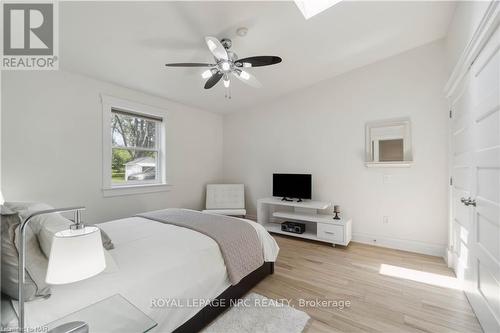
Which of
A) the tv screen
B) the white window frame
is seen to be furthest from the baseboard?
the white window frame

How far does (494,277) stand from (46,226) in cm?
279

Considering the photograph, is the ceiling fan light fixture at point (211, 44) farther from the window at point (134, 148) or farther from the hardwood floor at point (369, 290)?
the hardwood floor at point (369, 290)

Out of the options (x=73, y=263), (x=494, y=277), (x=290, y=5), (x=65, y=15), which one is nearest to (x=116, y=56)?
(x=65, y=15)

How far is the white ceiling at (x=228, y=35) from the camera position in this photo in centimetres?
216

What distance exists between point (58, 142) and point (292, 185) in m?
3.41

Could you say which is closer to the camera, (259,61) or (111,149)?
(259,61)

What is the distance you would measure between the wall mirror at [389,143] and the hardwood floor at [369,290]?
1.31m

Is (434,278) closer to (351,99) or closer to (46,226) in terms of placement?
(351,99)

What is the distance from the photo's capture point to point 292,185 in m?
4.02

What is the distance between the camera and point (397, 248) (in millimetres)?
3332
